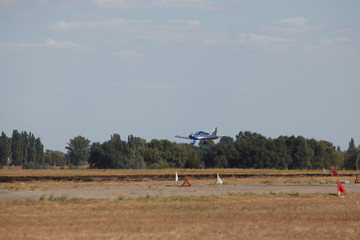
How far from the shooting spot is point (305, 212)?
1155 inches

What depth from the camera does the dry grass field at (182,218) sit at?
22.1 metres

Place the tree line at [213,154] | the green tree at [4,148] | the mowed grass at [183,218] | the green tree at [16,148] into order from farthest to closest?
the green tree at [4,148] → the green tree at [16,148] → the tree line at [213,154] → the mowed grass at [183,218]

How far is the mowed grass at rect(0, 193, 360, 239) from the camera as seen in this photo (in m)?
22.0

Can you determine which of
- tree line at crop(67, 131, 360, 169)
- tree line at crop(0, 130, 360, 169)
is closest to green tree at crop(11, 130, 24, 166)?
tree line at crop(0, 130, 360, 169)

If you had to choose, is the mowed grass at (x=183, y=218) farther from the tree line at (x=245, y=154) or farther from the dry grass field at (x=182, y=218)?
the tree line at (x=245, y=154)

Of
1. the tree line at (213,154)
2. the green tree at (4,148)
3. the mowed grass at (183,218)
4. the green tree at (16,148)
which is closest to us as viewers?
the mowed grass at (183,218)

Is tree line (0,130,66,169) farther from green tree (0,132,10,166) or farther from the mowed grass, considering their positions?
the mowed grass

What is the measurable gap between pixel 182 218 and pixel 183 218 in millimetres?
48

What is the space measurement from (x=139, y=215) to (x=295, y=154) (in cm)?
12457

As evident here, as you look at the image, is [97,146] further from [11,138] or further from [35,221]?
[35,221]

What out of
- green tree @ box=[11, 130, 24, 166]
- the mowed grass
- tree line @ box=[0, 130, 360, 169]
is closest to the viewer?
the mowed grass

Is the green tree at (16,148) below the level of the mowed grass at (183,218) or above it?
above

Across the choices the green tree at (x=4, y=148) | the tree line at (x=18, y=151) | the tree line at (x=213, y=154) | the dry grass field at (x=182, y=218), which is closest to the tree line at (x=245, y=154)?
the tree line at (x=213, y=154)

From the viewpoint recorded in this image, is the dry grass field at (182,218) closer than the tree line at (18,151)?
Yes
